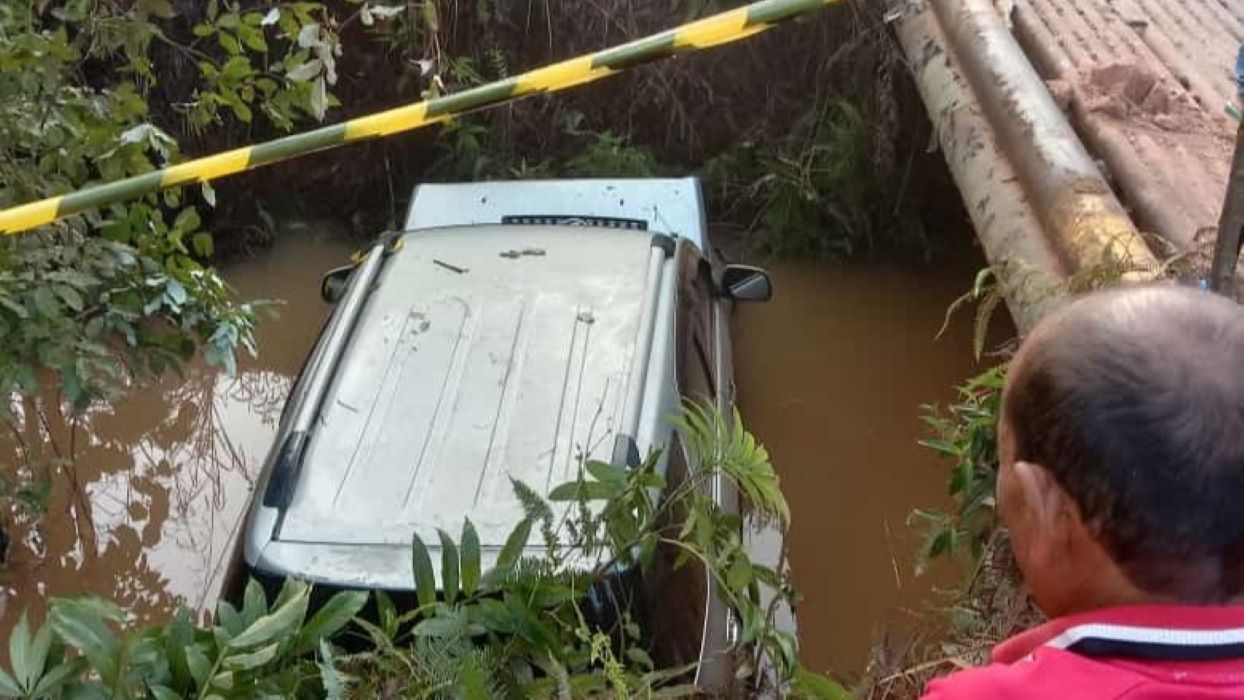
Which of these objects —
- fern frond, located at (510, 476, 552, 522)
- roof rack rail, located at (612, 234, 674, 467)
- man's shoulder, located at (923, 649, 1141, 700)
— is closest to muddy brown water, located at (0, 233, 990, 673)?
roof rack rail, located at (612, 234, 674, 467)

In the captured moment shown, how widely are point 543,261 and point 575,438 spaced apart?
1.01 m

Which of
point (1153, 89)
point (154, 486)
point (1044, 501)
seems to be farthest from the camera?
point (154, 486)

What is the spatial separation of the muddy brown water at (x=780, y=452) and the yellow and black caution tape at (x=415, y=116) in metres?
2.17

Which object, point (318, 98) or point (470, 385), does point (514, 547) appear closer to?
point (470, 385)

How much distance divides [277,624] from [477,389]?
165cm

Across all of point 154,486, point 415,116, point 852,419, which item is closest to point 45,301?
point 415,116

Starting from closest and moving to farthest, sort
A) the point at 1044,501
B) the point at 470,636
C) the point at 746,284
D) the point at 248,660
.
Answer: the point at 1044,501 < the point at 248,660 < the point at 470,636 < the point at 746,284

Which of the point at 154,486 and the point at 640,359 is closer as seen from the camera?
the point at 640,359

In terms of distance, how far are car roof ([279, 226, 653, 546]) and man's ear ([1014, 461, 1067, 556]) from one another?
1928mm

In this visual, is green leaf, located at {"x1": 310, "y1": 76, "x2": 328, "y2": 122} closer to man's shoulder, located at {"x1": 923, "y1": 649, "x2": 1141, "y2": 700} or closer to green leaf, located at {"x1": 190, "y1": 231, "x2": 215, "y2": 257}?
green leaf, located at {"x1": 190, "y1": 231, "x2": 215, "y2": 257}

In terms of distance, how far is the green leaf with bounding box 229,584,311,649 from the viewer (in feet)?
6.01

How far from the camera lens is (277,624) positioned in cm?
187

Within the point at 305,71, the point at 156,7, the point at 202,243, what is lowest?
the point at 202,243

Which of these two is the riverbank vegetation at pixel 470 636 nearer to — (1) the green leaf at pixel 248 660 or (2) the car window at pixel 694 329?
(1) the green leaf at pixel 248 660
